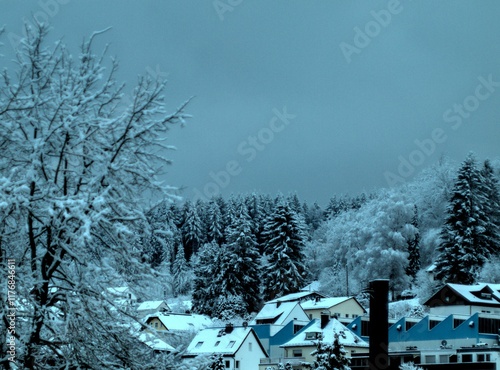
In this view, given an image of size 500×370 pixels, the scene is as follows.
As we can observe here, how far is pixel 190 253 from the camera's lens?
12988 centimetres

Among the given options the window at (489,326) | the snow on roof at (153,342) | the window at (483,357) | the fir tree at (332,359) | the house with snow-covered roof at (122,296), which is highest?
the window at (489,326)

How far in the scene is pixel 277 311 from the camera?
73000mm

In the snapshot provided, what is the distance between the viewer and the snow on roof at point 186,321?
74438 mm

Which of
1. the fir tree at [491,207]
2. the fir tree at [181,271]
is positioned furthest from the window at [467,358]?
the fir tree at [181,271]

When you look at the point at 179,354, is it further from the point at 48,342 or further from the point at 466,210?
the point at 466,210

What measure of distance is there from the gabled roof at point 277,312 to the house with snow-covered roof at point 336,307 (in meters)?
1.87

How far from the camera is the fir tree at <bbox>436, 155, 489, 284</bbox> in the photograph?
71.9m

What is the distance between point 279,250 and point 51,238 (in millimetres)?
78900

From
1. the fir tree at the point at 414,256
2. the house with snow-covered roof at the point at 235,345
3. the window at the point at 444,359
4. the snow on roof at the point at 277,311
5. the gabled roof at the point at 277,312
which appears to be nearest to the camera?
the window at the point at 444,359

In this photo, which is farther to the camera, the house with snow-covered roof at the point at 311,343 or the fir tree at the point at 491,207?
the fir tree at the point at 491,207

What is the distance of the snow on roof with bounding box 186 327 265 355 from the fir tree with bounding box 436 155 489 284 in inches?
953

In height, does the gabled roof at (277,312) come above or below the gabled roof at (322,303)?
below

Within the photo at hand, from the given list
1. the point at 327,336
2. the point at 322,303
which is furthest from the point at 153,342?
the point at 322,303

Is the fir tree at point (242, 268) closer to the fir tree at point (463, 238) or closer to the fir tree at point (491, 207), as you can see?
the fir tree at point (463, 238)
